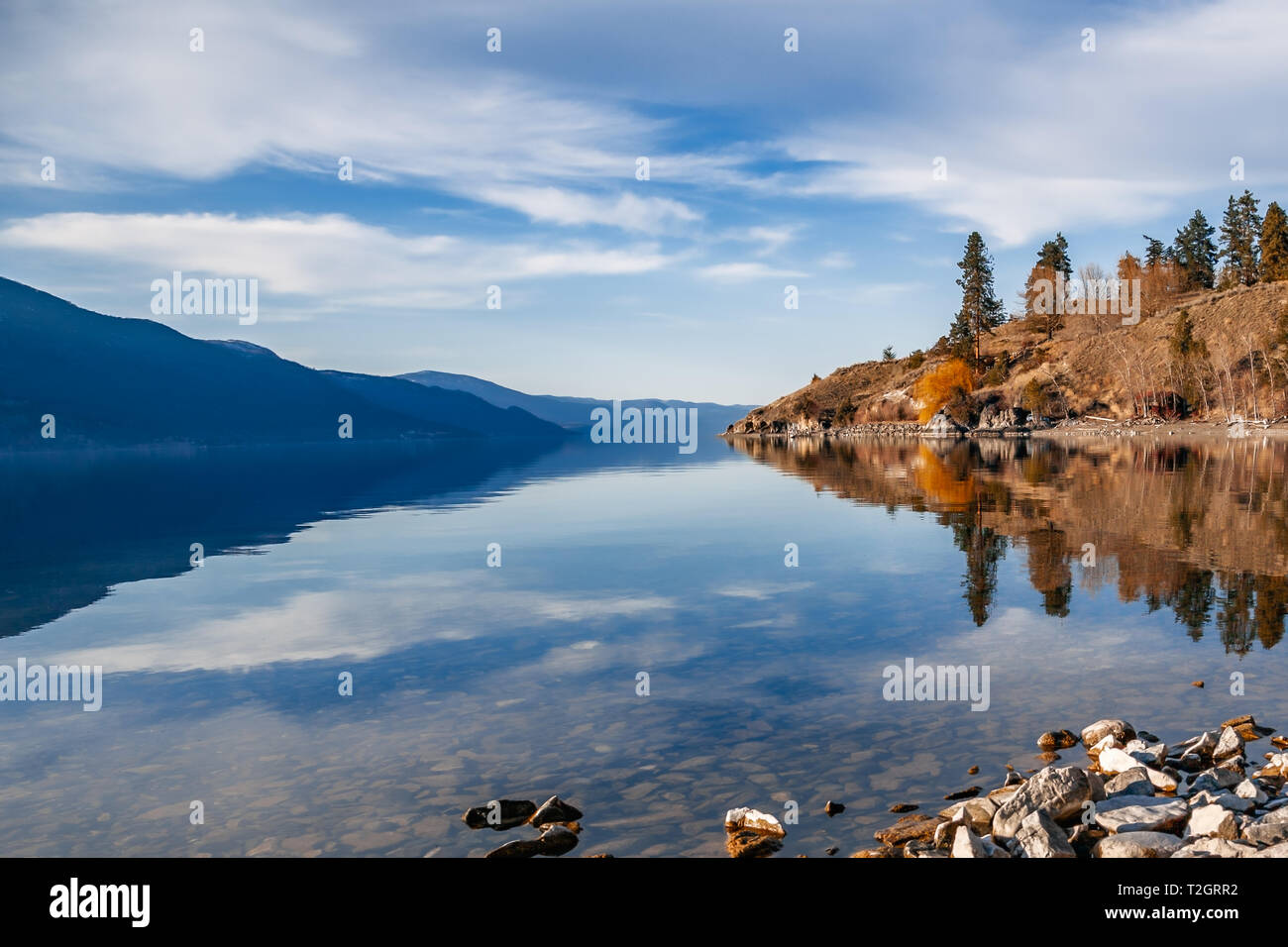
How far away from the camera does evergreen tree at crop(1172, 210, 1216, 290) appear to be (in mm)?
191750

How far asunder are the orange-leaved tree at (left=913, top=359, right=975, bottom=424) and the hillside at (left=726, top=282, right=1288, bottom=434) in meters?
3.22

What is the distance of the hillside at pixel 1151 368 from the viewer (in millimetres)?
130488

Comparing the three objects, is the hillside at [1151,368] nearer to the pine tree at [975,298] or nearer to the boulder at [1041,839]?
the pine tree at [975,298]

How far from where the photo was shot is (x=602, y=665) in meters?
17.1

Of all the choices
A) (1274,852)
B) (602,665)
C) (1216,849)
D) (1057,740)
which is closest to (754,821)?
(1216,849)

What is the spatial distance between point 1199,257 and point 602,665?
8853 inches

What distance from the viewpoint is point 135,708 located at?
1520cm

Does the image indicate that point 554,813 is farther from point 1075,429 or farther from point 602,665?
point 1075,429

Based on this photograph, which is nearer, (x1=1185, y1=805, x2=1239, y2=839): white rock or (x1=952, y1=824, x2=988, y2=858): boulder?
(x1=952, y1=824, x2=988, y2=858): boulder

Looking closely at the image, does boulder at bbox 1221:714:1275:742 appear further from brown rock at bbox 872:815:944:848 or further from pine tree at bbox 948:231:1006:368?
pine tree at bbox 948:231:1006:368

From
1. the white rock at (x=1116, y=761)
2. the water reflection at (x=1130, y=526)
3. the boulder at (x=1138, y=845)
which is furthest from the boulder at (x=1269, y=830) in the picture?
the water reflection at (x=1130, y=526)

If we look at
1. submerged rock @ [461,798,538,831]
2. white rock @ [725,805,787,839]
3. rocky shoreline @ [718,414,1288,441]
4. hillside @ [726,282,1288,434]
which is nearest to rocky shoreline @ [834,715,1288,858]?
white rock @ [725,805,787,839]

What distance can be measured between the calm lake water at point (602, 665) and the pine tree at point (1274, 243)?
156680 mm
